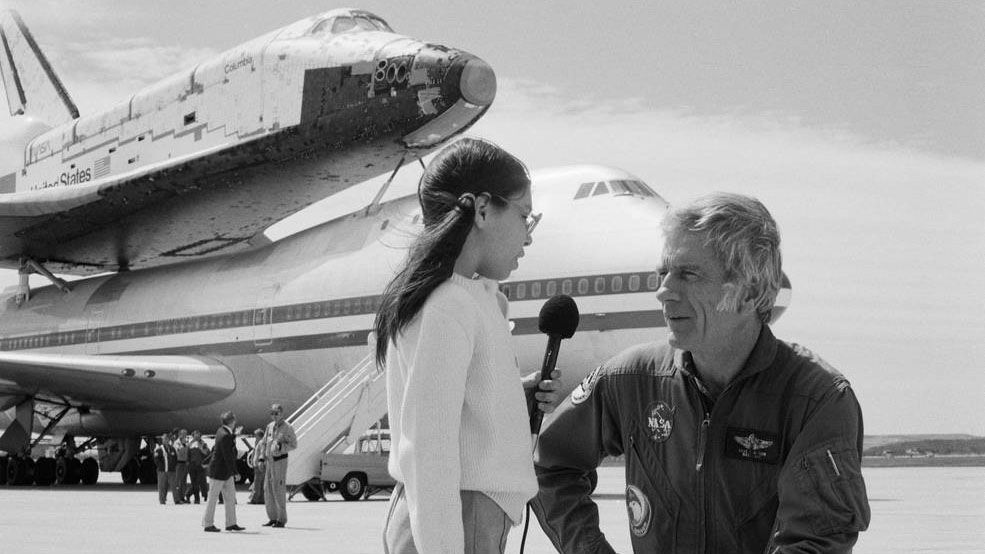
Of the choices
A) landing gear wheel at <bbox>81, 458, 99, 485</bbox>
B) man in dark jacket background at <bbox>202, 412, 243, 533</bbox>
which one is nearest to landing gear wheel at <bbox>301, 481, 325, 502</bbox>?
man in dark jacket background at <bbox>202, 412, 243, 533</bbox>

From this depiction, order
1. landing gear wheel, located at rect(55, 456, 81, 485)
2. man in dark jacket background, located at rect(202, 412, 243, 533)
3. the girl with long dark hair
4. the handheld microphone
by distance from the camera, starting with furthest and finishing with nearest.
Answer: landing gear wheel, located at rect(55, 456, 81, 485)
man in dark jacket background, located at rect(202, 412, 243, 533)
the handheld microphone
the girl with long dark hair

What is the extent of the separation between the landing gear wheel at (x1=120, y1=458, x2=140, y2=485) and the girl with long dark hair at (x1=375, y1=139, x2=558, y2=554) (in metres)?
23.1

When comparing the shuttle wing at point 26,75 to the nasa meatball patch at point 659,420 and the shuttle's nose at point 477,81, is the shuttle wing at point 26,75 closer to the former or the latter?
the shuttle's nose at point 477,81

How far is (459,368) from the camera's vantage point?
236cm

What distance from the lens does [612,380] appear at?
8.09 feet

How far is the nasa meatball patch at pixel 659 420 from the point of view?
2348 mm

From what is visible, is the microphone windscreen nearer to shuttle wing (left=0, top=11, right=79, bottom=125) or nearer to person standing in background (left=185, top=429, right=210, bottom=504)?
person standing in background (left=185, top=429, right=210, bottom=504)

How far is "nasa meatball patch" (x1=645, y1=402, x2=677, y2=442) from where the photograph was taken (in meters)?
2.35

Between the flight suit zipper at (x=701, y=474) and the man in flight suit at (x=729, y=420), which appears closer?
the man in flight suit at (x=729, y=420)

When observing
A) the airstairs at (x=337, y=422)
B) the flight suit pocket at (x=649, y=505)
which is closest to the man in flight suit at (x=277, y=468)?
the airstairs at (x=337, y=422)

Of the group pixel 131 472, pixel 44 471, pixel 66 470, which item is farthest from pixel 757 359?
pixel 131 472

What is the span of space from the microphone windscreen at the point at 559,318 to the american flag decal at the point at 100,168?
17493 millimetres

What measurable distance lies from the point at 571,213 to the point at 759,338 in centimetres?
1299

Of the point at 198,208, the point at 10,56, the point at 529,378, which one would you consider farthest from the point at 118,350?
the point at 529,378
